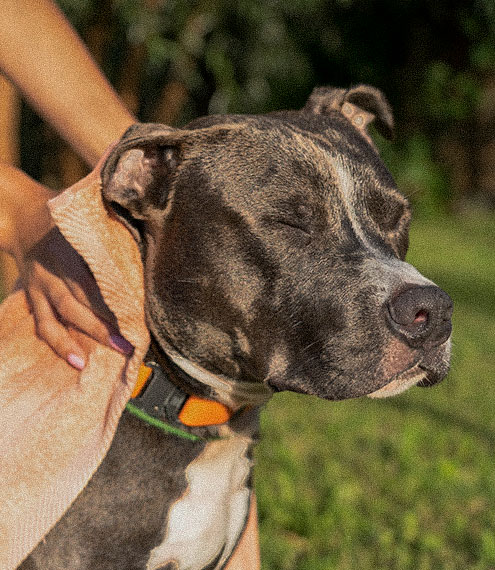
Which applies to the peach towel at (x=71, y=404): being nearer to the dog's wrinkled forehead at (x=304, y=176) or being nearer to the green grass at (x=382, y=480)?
→ the dog's wrinkled forehead at (x=304, y=176)

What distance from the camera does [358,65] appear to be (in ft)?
75.6

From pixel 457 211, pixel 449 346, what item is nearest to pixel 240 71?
pixel 457 211

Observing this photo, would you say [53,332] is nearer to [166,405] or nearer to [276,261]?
[166,405]

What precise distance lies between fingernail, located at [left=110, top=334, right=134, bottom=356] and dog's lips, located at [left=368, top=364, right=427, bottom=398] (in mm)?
811

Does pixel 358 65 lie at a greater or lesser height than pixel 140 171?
lesser

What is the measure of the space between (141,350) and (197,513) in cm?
59

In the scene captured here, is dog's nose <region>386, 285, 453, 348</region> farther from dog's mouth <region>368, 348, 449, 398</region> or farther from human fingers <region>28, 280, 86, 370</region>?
human fingers <region>28, 280, 86, 370</region>

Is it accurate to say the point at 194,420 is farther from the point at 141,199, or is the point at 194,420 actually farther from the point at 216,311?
the point at 141,199

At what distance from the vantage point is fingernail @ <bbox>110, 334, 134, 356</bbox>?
2.86 metres

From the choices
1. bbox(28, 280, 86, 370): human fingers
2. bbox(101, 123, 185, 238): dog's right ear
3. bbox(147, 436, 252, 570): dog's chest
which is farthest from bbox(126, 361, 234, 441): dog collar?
bbox(101, 123, 185, 238): dog's right ear

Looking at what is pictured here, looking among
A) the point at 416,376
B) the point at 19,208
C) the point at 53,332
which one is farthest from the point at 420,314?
the point at 19,208

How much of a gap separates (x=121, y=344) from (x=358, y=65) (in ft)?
70.0

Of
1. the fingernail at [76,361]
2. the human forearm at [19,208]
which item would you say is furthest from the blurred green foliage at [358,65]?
the fingernail at [76,361]

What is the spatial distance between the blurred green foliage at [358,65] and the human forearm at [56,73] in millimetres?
8365
